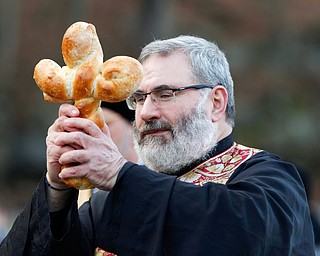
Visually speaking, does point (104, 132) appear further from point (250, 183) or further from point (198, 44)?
point (198, 44)

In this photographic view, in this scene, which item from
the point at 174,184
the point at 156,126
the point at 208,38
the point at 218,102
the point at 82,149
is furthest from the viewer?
the point at 208,38

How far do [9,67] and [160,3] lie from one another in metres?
3.59

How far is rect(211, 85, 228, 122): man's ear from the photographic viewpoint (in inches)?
163

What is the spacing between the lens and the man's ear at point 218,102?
4.14m

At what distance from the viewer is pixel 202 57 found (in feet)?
13.5

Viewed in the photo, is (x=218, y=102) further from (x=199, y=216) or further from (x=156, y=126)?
(x=199, y=216)

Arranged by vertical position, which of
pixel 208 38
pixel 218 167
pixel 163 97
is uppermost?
pixel 163 97

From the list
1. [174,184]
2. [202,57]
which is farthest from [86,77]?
[202,57]

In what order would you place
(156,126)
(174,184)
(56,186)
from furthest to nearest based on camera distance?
(156,126) → (56,186) → (174,184)

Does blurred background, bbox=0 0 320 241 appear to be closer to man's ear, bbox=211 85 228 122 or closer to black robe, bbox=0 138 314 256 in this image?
man's ear, bbox=211 85 228 122

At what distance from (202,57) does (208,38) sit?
64.0 feet

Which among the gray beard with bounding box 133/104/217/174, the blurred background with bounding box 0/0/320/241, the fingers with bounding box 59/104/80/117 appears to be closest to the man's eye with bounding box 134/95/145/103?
the gray beard with bounding box 133/104/217/174

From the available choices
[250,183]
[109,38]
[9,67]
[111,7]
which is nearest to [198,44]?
[250,183]

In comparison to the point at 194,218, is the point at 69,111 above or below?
above
